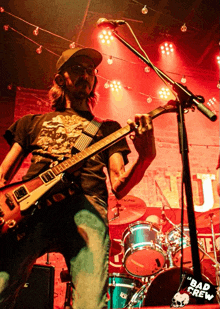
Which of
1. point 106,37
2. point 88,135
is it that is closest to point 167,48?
point 106,37

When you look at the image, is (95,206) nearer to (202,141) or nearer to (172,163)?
(172,163)

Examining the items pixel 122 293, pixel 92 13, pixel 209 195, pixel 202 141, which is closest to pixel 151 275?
pixel 122 293

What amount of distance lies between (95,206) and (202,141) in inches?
203

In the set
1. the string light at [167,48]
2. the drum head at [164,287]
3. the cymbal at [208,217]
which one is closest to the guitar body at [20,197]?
the drum head at [164,287]

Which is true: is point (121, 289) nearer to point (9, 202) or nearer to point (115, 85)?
point (9, 202)

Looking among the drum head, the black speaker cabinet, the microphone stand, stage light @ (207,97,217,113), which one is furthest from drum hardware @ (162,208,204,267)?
stage light @ (207,97,217,113)

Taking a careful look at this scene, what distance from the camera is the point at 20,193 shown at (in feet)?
6.03

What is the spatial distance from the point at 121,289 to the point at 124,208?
1.07 meters

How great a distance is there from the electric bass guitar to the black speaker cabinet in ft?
4.91

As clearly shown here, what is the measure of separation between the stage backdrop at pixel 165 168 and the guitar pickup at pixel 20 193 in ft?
10.1

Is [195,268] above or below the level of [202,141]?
above

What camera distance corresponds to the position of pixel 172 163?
6.17 m

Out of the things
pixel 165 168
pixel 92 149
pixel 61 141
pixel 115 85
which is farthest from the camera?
pixel 115 85

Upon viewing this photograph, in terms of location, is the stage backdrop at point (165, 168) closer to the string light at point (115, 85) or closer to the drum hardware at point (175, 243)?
the string light at point (115, 85)
